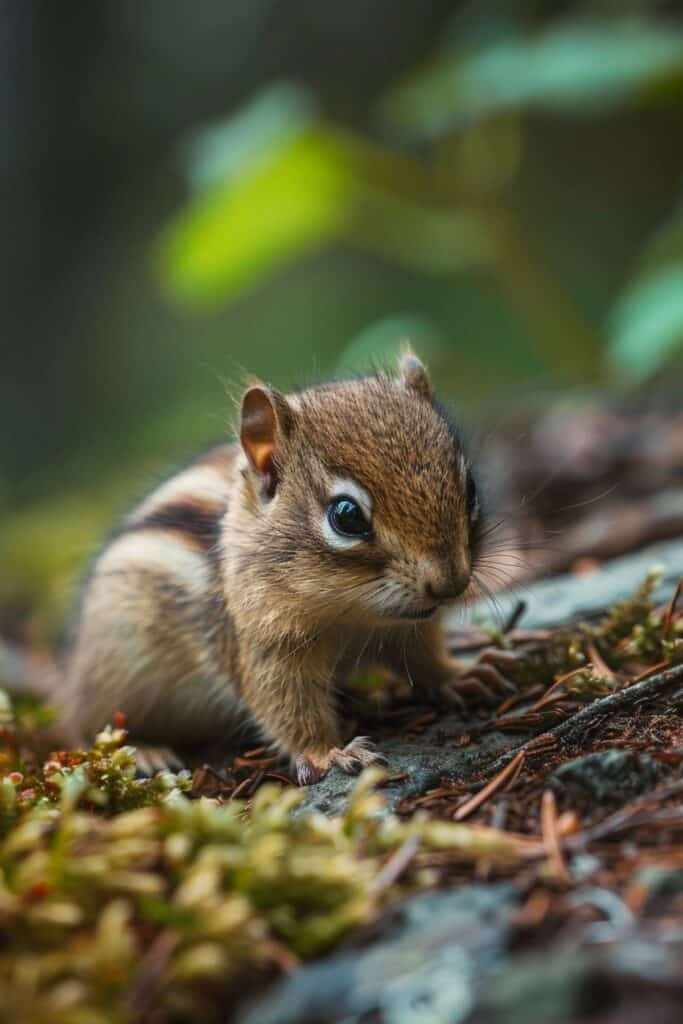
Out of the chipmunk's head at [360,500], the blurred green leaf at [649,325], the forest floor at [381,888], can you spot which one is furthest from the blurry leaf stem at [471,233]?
the forest floor at [381,888]

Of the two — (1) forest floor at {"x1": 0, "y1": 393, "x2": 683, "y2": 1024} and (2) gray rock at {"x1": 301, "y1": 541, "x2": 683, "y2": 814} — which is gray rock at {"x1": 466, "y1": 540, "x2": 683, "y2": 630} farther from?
(1) forest floor at {"x1": 0, "y1": 393, "x2": 683, "y2": 1024}

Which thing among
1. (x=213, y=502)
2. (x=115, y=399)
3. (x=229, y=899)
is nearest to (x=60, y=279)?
(x=115, y=399)

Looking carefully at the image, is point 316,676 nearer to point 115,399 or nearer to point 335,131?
point 335,131

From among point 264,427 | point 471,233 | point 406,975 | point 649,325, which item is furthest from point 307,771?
point 471,233

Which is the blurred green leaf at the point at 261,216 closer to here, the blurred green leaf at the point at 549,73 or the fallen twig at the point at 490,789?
the blurred green leaf at the point at 549,73

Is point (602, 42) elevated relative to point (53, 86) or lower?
lower

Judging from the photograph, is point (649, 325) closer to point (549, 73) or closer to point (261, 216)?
point (549, 73)

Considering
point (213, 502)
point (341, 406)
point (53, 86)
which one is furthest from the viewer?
point (53, 86)
